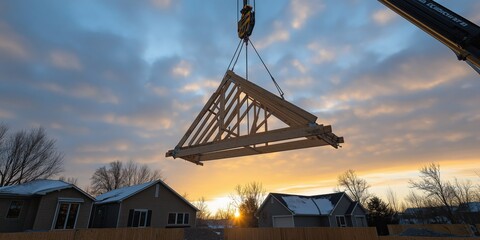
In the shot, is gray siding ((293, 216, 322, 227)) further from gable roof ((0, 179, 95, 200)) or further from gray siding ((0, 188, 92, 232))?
gable roof ((0, 179, 95, 200))

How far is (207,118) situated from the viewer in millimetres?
8938

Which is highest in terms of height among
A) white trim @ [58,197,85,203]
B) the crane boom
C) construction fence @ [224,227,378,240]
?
the crane boom

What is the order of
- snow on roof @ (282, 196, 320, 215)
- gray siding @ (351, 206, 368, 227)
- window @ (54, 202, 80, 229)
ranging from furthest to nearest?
gray siding @ (351, 206, 368, 227) → snow on roof @ (282, 196, 320, 215) → window @ (54, 202, 80, 229)

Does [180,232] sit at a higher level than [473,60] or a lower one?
lower

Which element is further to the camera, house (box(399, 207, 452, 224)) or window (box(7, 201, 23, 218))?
house (box(399, 207, 452, 224))

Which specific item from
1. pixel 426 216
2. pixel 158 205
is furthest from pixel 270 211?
pixel 426 216

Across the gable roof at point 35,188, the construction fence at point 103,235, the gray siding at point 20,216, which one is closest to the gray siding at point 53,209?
the gable roof at point 35,188

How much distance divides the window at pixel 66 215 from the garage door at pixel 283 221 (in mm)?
17187

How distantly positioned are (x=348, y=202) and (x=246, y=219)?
18.9 m

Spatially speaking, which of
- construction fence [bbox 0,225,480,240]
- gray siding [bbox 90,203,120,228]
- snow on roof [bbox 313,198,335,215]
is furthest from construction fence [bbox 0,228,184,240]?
snow on roof [bbox 313,198,335,215]

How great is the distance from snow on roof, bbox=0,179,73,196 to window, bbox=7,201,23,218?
0.80 m

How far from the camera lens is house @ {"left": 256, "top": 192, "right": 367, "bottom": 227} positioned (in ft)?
78.4

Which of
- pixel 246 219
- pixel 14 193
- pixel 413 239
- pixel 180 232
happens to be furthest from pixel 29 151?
pixel 413 239

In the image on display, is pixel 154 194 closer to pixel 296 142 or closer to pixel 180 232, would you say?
pixel 180 232
